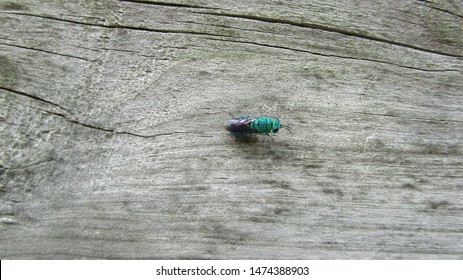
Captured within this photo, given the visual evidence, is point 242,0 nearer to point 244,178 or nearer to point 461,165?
point 244,178

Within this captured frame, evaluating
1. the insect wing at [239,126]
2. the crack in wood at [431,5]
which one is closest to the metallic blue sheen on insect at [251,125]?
the insect wing at [239,126]

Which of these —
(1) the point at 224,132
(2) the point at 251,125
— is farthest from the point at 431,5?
(1) the point at 224,132

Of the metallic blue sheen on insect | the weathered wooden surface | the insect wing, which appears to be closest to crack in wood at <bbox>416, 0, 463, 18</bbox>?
the weathered wooden surface

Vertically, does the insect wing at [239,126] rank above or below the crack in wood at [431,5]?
below

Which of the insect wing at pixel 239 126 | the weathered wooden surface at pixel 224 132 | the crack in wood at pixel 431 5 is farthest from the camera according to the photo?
the crack in wood at pixel 431 5

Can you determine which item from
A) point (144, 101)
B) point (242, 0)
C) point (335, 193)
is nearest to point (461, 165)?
point (335, 193)

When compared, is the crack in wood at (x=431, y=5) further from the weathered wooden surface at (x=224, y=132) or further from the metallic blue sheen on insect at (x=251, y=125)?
the metallic blue sheen on insect at (x=251, y=125)

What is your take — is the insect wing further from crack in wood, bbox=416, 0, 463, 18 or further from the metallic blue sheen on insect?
crack in wood, bbox=416, 0, 463, 18

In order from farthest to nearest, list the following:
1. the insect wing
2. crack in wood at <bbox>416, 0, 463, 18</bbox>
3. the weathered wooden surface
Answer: crack in wood at <bbox>416, 0, 463, 18</bbox> → the insect wing → the weathered wooden surface

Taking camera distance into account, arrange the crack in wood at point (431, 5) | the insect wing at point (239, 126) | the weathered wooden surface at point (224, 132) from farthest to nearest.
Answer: the crack in wood at point (431, 5) → the insect wing at point (239, 126) → the weathered wooden surface at point (224, 132)
